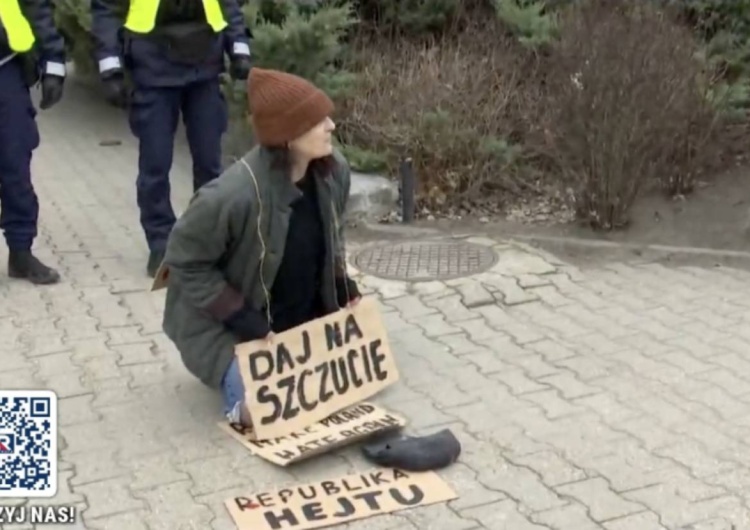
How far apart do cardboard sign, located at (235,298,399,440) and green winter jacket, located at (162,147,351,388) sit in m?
0.14

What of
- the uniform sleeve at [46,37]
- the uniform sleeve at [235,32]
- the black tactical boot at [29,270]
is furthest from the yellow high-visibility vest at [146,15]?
the black tactical boot at [29,270]

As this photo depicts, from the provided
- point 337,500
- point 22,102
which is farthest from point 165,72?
point 337,500

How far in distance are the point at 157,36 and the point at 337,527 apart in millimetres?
2753

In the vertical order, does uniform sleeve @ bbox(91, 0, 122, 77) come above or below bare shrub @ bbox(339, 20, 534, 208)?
above

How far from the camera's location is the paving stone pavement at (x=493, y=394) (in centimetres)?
358

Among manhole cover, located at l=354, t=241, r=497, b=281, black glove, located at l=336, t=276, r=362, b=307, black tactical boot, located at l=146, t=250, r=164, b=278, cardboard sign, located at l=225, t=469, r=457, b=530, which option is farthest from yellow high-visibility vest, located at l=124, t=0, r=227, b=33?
cardboard sign, located at l=225, t=469, r=457, b=530

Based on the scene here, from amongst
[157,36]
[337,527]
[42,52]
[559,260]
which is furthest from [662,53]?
[337,527]

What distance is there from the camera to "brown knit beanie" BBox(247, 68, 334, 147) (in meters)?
3.83

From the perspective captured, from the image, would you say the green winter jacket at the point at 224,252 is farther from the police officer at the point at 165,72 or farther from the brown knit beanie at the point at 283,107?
the police officer at the point at 165,72

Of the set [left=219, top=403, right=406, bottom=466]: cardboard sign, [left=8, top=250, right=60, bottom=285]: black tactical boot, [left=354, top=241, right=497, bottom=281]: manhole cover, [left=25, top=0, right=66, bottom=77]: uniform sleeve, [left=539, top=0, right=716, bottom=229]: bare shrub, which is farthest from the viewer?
[left=539, top=0, right=716, bottom=229]: bare shrub

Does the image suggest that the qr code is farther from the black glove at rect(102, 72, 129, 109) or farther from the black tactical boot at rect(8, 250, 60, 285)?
the black glove at rect(102, 72, 129, 109)

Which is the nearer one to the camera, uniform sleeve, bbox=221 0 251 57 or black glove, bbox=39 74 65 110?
black glove, bbox=39 74 65 110

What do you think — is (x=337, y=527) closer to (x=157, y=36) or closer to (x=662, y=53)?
(x=157, y=36)

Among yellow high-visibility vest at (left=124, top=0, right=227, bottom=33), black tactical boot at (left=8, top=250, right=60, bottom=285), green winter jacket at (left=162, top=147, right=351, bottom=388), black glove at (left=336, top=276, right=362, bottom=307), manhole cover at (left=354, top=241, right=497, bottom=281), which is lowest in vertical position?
black tactical boot at (left=8, top=250, right=60, bottom=285)
